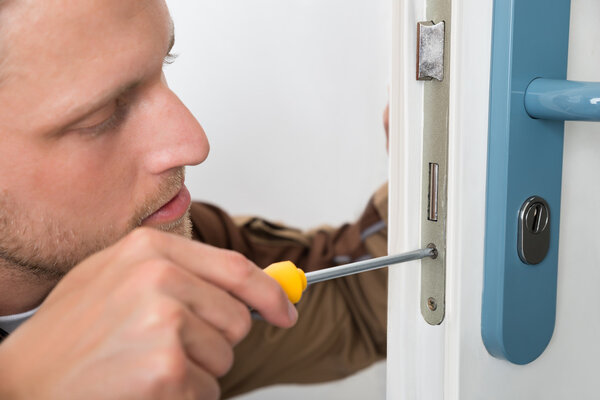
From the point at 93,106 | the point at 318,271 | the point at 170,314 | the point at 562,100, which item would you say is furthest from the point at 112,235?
the point at 562,100

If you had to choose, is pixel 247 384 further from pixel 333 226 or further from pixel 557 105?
pixel 557 105

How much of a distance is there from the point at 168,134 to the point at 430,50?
0.97ft

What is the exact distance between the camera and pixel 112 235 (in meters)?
0.72

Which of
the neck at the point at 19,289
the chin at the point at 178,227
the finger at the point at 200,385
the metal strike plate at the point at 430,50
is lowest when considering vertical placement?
the neck at the point at 19,289

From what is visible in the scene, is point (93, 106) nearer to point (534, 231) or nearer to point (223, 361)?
point (223, 361)

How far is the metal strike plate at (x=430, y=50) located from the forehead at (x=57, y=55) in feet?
0.96

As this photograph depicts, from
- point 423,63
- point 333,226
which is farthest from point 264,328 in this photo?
point 423,63

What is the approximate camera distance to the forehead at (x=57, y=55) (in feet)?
1.92

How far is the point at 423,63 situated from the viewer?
598 mm

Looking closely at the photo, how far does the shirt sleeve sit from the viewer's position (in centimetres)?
116

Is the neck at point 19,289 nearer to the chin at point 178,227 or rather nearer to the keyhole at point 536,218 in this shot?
the chin at point 178,227

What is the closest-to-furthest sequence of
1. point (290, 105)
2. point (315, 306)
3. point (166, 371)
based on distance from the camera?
point (166, 371)
point (290, 105)
point (315, 306)

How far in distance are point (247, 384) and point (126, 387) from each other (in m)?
0.92

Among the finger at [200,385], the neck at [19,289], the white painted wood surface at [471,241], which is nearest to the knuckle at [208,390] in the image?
the finger at [200,385]
